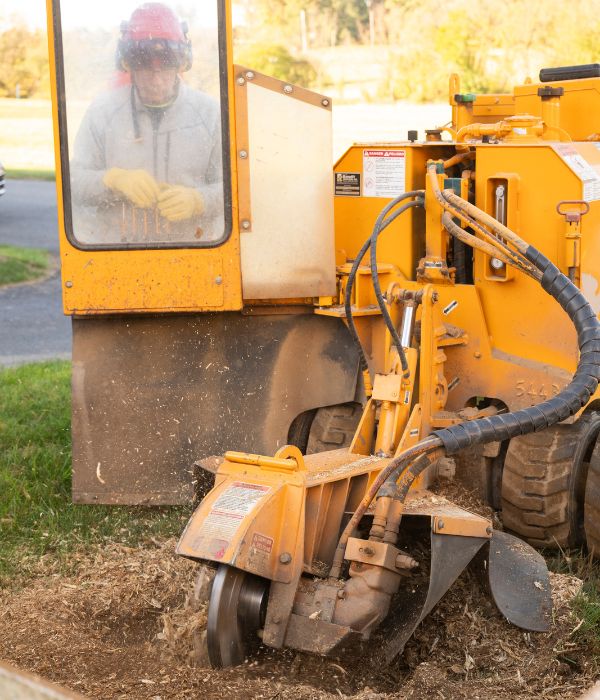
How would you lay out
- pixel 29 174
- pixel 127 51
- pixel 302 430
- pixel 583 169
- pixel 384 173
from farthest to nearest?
pixel 29 174
pixel 302 430
pixel 384 173
pixel 127 51
pixel 583 169

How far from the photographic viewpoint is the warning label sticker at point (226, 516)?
3602 millimetres

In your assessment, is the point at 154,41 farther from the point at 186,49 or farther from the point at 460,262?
the point at 460,262

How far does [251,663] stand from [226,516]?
49 centimetres

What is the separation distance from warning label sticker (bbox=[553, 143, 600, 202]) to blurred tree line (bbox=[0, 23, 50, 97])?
2795cm

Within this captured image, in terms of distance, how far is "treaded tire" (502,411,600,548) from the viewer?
4.63 m

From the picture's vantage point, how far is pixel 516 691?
3.68 metres

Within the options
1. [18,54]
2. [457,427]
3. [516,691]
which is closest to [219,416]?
[457,427]

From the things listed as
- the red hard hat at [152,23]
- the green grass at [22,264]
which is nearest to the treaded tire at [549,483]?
the red hard hat at [152,23]

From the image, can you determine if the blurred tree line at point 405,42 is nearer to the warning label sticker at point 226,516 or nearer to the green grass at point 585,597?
the green grass at point 585,597

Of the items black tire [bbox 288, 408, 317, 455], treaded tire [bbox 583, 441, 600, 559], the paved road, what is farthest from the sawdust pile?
the paved road

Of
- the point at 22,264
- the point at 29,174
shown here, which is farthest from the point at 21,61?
the point at 22,264

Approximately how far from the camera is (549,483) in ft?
15.2

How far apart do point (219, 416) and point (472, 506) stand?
1177mm

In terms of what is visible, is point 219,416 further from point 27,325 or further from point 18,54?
point 18,54
